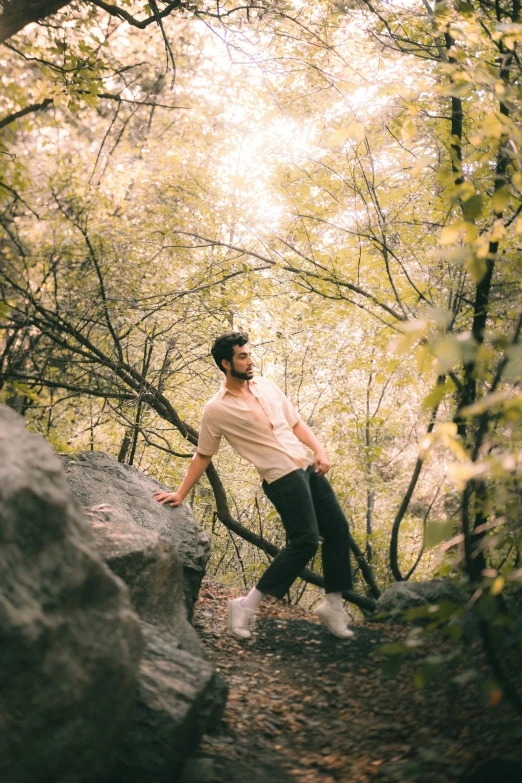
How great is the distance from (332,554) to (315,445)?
0.73m

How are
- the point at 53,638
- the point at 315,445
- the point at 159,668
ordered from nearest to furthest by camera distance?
the point at 53,638 < the point at 159,668 < the point at 315,445

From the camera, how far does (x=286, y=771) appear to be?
8.20 ft

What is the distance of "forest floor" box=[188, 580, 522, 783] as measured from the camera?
225 centimetres

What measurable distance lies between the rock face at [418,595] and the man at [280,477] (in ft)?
1.32

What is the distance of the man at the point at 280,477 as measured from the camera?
3738 millimetres

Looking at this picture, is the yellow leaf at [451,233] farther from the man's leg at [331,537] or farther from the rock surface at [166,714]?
the man's leg at [331,537]

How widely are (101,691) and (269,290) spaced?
4.68 m

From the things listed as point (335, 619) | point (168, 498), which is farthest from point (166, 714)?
point (168, 498)

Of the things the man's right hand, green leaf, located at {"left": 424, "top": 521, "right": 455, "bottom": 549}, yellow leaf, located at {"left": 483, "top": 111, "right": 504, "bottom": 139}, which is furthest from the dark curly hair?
green leaf, located at {"left": 424, "top": 521, "right": 455, "bottom": 549}

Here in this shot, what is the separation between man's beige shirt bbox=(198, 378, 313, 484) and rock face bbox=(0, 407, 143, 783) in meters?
1.75

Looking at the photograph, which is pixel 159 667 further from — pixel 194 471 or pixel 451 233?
pixel 451 233

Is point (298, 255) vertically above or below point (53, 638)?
above

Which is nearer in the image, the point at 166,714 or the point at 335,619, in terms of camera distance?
the point at 166,714

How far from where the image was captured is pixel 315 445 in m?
4.03
